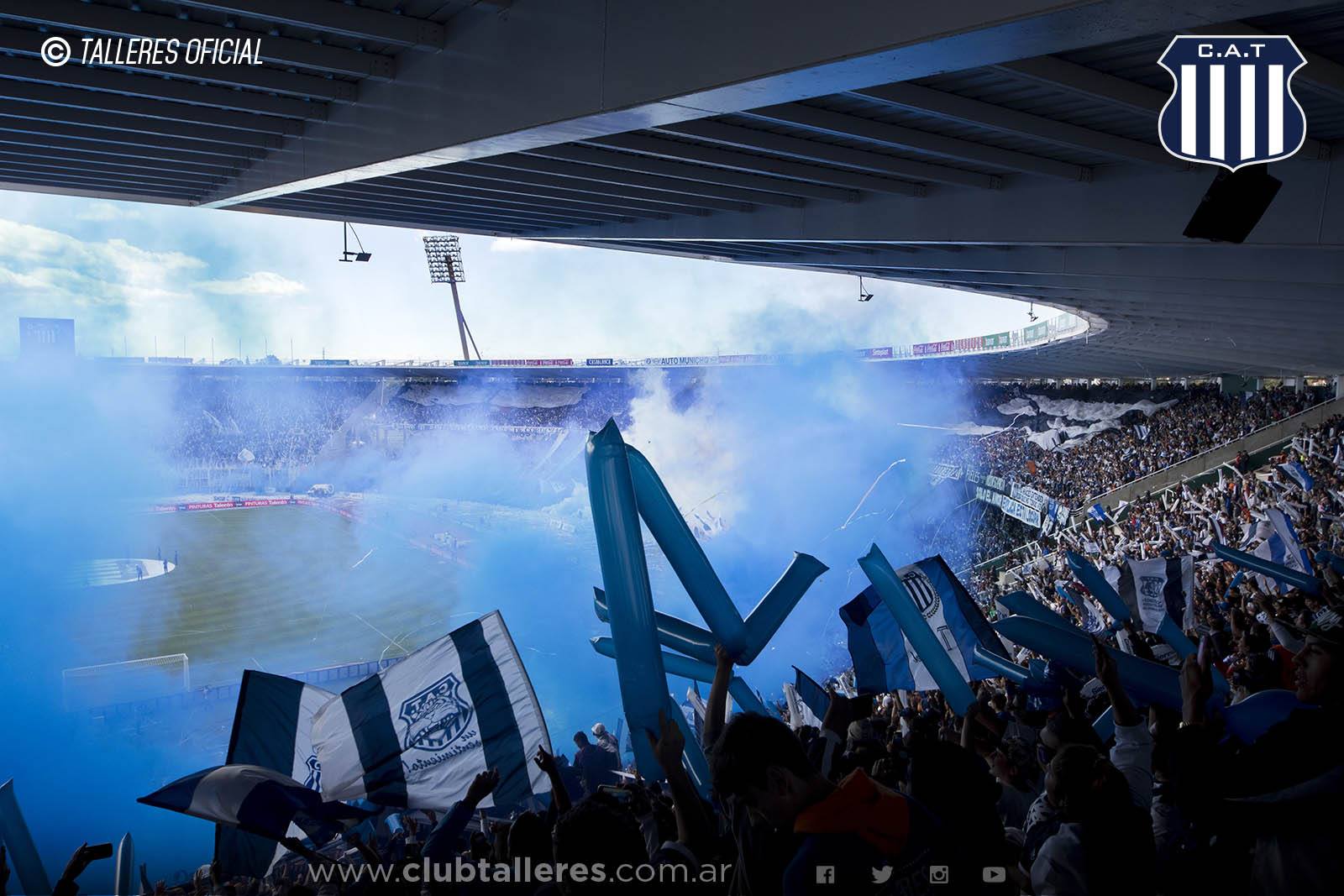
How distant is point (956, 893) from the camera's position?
189 centimetres

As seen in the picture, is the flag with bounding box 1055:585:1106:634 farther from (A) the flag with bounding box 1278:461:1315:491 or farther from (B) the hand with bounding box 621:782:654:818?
(B) the hand with bounding box 621:782:654:818

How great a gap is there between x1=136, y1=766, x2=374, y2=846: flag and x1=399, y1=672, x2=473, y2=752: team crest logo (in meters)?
0.80

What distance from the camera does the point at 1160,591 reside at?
6.77m

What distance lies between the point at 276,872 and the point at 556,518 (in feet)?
95.6

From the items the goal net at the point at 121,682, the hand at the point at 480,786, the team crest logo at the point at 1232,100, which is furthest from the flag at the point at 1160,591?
the goal net at the point at 121,682

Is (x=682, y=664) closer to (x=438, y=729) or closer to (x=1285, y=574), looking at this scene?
(x=438, y=729)

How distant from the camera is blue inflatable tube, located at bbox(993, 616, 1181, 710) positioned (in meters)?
3.39

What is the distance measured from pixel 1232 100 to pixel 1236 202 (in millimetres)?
447

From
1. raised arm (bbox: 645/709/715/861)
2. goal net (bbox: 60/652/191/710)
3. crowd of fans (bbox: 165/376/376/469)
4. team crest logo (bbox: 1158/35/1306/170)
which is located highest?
crowd of fans (bbox: 165/376/376/469)

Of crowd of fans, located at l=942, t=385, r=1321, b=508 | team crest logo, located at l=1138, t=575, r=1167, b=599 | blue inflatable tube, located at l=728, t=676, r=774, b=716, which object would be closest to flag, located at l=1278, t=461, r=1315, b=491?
team crest logo, located at l=1138, t=575, r=1167, b=599

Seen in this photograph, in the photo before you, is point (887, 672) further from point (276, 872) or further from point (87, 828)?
point (87, 828)

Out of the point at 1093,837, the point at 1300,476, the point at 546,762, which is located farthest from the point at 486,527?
the point at 1093,837

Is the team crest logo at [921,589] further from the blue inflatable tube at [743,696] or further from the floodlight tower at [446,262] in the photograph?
the floodlight tower at [446,262]

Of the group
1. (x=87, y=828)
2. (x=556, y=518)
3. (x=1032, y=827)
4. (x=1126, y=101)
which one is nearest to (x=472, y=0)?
(x=1126, y=101)
